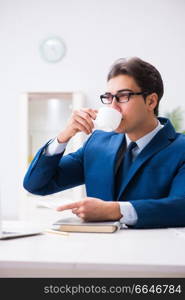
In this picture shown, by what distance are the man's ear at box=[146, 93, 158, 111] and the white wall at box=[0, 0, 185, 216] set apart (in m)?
2.89

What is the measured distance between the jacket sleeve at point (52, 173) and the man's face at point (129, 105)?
0.95 feet

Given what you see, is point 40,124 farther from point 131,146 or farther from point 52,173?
point 131,146

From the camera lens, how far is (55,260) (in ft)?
3.14

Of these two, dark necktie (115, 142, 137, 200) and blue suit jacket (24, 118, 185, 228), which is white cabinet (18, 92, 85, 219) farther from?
dark necktie (115, 142, 137, 200)

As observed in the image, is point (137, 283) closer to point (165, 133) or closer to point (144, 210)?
point (144, 210)

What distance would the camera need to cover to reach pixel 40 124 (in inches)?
175

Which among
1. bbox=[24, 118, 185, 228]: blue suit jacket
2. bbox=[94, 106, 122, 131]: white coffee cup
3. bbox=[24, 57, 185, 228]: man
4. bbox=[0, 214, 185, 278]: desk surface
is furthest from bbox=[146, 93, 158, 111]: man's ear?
bbox=[0, 214, 185, 278]: desk surface

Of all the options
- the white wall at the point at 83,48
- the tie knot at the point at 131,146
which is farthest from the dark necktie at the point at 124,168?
the white wall at the point at 83,48

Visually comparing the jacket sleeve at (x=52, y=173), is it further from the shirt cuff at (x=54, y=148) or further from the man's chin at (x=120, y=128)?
the man's chin at (x=120, y=128)

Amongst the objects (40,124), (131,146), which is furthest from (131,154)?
(40,124)

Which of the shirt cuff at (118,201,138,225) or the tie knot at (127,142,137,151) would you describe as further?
the tie knot at (127,142,137,151)

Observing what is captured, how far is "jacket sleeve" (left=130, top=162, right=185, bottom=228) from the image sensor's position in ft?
4.76

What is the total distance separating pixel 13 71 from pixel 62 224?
3.65m

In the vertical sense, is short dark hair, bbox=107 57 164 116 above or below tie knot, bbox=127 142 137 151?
above
